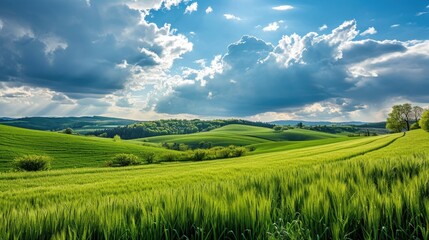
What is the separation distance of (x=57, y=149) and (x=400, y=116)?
12515cm

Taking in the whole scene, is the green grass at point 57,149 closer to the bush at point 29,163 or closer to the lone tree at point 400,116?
the bush at point 29,163

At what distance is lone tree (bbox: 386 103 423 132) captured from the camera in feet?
401

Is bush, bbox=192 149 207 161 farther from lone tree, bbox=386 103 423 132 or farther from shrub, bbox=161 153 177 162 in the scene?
lone tree, bbox=386 103 423 132

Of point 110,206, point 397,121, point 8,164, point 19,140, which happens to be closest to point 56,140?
point 19,140

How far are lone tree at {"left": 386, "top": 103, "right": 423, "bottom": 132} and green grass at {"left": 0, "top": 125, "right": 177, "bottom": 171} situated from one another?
3940 inches

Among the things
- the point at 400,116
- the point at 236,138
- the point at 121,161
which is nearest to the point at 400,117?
the point at 400,116

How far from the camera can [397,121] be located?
123 meters

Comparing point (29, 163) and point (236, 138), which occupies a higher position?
point (29, 163)

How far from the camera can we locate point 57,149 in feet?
258

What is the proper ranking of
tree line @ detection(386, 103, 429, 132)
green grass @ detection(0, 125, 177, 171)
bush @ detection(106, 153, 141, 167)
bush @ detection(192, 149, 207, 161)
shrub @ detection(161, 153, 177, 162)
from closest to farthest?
1. bush @ detection(106, 153, 141, 167)
2. green grass @ detection(0, 125, 177, 171)
3. shrub @ detection(161, 153, 177, 162)
4. bush @ detection(192, 149, 207, 161)
5. tree line @ detection(386, 103, 429, 132)

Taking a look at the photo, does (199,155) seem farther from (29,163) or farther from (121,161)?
(29,163)

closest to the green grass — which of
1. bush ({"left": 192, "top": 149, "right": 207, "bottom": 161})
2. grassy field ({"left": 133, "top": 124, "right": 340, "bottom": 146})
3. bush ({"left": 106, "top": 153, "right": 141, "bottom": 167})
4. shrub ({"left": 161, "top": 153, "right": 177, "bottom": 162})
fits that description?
bush ({"left": 106, "top": 153, "right": 141, "bottom": 167})

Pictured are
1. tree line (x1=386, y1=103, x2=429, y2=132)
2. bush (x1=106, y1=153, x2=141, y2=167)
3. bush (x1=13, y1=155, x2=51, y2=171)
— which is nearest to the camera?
bush (x1=13, y1=155, x2=51, y2=171)

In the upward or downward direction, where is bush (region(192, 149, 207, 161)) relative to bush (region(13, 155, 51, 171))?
downward
